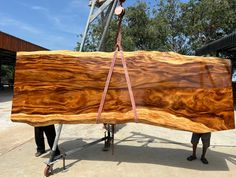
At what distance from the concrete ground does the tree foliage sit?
18787mm

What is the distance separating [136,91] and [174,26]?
2741 centimetres

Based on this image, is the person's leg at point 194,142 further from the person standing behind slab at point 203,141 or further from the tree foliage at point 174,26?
the tree foliage at point 174,26

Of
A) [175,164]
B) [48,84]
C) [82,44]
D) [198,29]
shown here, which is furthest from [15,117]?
[198,29]

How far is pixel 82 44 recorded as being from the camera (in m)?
5.20

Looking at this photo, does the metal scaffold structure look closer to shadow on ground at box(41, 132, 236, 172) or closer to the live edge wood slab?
the live edge wood slab

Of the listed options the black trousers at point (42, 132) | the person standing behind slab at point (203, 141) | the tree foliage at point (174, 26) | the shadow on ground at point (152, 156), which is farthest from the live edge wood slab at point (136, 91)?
the tree foliage at point (174, 26)

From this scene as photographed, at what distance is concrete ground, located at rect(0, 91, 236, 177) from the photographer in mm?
4555

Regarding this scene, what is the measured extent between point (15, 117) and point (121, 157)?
6.36 feet

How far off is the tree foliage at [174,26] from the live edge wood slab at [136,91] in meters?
21.0

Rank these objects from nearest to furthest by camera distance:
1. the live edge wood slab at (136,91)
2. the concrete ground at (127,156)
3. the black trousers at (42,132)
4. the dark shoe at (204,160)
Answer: the live edge wood slab at (136,91)
the concrete ground at (127,156)
the dark shoe at (204,160)
the black trousers at (42,132)

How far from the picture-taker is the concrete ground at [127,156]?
14.9 feet

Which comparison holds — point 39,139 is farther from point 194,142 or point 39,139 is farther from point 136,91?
point 194,142

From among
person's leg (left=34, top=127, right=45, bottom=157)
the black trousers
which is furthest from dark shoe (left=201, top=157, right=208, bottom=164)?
person's leg (left=34, top=127, right=45, bottom=157)

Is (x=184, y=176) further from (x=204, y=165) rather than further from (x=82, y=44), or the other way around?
(x=82, y=44)
